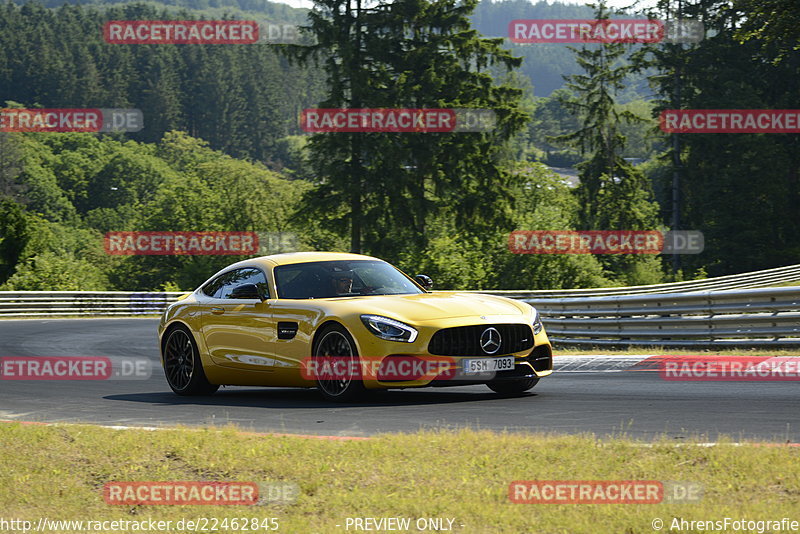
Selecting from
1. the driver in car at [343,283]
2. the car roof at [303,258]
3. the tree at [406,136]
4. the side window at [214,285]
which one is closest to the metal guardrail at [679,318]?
the car roof at [303,258]

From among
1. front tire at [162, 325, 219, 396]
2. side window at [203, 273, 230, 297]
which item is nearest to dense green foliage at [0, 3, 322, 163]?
front tire at [162, 325, 219, 396]

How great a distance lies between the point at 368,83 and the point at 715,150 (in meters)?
20.3

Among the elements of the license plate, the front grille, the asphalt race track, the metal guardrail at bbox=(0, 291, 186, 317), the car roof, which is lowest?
the metal guardrail at bbox=(0, 291, 186, 317)

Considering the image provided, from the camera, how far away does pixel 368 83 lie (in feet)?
153

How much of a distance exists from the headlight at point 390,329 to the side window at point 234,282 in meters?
1.72

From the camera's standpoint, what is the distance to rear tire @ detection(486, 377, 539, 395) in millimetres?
10857

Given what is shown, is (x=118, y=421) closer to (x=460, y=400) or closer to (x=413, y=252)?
(x=460, y=400)

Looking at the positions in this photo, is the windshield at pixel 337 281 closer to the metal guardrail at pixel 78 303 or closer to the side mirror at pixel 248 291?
the side mirror at pixel 248 291

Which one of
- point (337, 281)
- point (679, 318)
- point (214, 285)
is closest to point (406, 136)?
point (679, 318)

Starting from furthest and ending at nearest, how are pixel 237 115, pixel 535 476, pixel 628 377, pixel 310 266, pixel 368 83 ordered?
pixel 237 115 → pixel 368 83 → pixel 628 377 → pixel 310 266 → pixel 535 476

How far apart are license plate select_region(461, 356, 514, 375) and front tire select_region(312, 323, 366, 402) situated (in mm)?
982

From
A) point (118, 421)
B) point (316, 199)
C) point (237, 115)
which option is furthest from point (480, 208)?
point (237, 115)

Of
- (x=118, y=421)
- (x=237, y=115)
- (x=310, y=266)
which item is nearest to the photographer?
(x=118, y=421)

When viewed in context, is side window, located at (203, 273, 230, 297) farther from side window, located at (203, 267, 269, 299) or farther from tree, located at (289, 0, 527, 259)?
tree, located at (289, 0, 527, 259)
